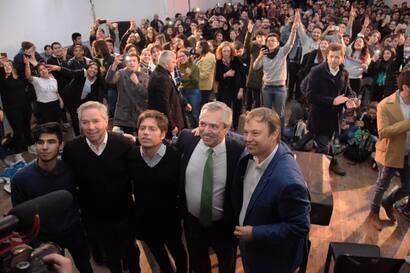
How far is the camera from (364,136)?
14.8ft

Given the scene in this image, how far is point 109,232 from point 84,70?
10.4 ft

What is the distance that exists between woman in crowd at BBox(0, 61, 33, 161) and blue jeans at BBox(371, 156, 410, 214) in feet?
14.1

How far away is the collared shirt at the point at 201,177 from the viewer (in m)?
2.11

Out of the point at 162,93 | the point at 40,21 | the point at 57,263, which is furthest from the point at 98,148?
the point at 40,21

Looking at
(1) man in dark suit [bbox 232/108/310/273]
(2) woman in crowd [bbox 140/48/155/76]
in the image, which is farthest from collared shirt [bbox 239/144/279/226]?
(2) woman in crowd [bbox 140/48/155/76]

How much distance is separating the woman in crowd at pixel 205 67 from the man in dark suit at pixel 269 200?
10.5 ft

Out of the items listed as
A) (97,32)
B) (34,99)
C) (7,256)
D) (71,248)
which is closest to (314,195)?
(71,248)

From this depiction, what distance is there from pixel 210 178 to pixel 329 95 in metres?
2.16

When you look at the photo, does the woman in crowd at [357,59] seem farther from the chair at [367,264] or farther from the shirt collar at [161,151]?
the shirt collar at [161,151]

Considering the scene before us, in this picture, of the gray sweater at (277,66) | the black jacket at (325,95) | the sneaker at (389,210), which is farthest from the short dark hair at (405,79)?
the gray sweater at (277,66)

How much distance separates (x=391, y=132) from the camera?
2.77 meters

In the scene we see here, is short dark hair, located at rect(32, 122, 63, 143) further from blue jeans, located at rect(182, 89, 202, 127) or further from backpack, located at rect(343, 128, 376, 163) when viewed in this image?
backpack, located at rect(343, 128, 376, 163)

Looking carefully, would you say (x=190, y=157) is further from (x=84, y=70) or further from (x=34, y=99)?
(x=34, y=99)

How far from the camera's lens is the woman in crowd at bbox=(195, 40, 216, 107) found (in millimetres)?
4965
